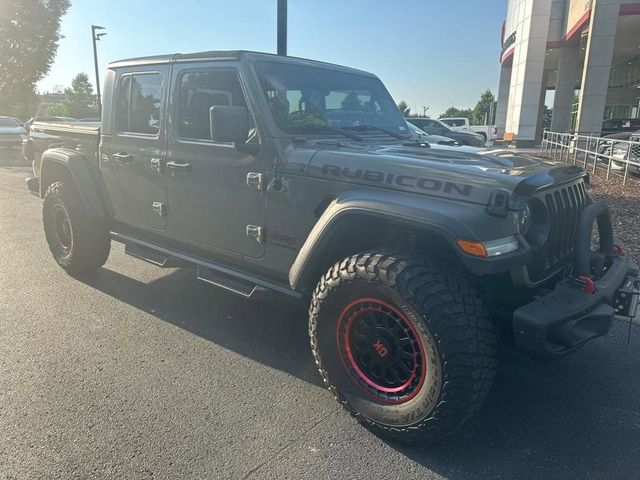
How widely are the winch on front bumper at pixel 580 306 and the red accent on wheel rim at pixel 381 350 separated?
52 cm

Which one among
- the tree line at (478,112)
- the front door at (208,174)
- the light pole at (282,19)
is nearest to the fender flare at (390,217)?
the front door at (208,174)

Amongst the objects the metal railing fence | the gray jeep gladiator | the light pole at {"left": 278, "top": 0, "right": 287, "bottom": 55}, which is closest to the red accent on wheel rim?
the gray jeep gladiator

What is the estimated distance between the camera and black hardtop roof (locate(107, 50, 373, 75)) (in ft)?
11.0

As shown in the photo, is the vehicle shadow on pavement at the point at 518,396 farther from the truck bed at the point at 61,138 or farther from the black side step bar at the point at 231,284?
the truck bed at the point at 61,138

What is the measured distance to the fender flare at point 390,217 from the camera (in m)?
2.35

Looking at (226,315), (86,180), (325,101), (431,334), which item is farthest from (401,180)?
(86,180)

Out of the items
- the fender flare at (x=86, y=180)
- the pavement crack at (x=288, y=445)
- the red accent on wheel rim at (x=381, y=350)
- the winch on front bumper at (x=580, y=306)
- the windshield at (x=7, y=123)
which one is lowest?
the pavement crack at (x=288, y=445)

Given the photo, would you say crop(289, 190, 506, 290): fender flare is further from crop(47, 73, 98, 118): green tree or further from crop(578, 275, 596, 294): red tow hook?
crop(47, 73, 98, 118): green tree

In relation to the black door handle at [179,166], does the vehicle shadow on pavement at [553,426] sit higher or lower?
lower

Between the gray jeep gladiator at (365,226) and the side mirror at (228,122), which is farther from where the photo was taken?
the side mirror at (228,122)

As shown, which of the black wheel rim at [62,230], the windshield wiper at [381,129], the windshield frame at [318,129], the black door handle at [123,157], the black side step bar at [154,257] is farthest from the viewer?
the black wheel rim at [62,230]

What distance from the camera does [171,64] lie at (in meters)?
3.70

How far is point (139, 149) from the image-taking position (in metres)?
3.95

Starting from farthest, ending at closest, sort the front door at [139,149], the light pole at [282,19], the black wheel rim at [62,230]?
1. the light pole at [282,19]
2. the black wheel rim at [62,230]
3. the front door at [139,149]
